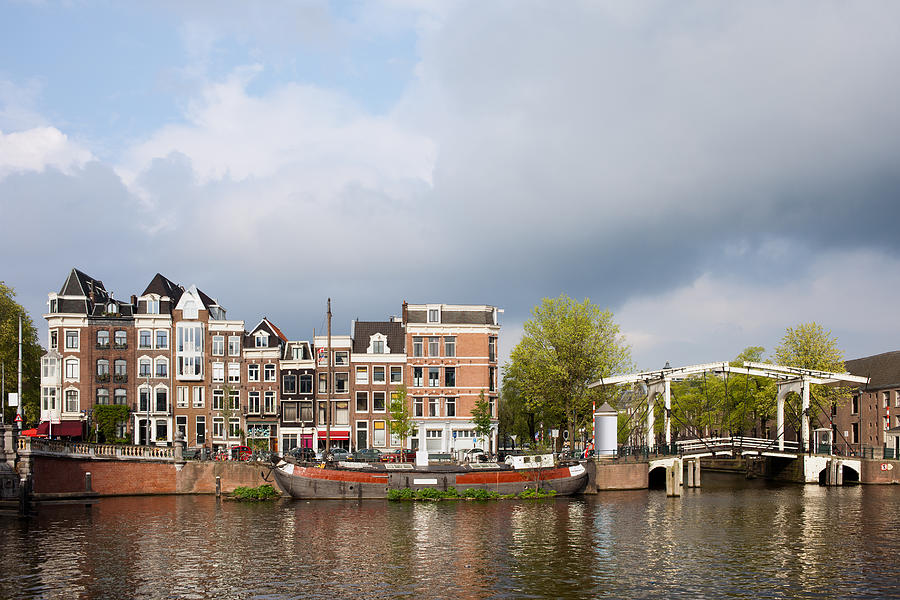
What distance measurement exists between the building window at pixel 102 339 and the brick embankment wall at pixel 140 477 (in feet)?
83.2

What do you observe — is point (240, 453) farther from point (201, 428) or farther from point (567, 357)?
point (567, 357)

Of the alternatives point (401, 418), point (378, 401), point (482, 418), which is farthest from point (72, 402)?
point (482, 418)

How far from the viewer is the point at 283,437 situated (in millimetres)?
77312

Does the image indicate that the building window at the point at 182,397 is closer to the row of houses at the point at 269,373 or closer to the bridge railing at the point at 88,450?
the row of houses at the point at 269,373

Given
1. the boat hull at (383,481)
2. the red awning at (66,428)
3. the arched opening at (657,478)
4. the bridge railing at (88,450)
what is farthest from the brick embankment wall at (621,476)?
the red awning at (66,428)

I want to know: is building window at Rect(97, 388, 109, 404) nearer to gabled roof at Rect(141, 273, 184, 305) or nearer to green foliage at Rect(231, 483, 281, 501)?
gabled roof at Rect(141, 273, 184, 305)

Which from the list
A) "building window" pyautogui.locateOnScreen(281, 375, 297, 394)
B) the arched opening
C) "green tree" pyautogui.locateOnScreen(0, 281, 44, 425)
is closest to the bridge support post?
the arched opening

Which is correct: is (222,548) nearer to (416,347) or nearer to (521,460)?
(521,460)

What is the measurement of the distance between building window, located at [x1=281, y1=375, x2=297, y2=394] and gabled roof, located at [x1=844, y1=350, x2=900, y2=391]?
5464cm

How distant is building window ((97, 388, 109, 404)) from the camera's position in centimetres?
7556

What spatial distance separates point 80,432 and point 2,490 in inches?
1078

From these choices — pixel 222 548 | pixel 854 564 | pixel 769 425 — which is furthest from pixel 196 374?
pixel 769 425

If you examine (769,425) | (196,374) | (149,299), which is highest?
(149,299)

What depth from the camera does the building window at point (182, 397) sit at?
76.8 meters
